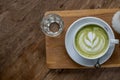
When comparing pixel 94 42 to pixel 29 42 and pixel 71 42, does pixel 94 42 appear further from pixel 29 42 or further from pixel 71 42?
pixel 29 42

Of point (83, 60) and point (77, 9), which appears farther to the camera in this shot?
point (77, 9)

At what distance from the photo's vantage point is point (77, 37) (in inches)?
39.7

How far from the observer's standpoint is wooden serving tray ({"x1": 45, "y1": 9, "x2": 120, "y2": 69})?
3.37 ft

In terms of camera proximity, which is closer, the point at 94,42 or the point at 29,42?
the point at 94,42

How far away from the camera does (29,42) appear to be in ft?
3.67

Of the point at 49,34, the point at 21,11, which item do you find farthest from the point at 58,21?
the point at 21,11

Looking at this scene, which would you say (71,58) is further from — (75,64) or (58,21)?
(58,21)

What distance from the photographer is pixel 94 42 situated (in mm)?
995

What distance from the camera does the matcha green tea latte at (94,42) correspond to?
997mm

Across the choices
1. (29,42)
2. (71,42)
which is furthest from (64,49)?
(29,42)

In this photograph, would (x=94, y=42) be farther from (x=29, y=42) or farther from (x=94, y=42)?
(x=29, y=42)

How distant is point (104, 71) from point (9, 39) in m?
0.35

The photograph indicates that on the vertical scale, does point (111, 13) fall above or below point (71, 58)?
above

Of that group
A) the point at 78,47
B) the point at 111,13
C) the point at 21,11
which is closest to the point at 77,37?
the point at 78,47
